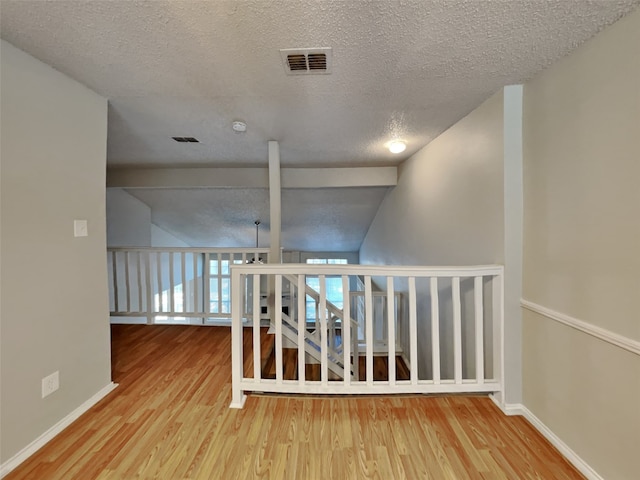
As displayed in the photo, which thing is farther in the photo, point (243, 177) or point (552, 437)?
point (243, 177)

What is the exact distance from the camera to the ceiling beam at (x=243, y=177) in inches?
154

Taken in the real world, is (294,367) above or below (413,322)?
→ below

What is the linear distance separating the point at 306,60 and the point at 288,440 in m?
2.05

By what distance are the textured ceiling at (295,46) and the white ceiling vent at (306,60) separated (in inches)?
1.6

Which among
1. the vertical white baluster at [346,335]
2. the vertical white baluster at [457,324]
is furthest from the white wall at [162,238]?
the vertical white baluster at [457,324]

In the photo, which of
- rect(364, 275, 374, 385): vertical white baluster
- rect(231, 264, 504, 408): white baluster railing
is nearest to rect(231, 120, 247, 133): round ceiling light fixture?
rect(231, 264, 504, 408): white baluster railing

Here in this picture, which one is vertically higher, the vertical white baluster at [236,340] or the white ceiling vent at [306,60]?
the white ceiling vent at [306,60]

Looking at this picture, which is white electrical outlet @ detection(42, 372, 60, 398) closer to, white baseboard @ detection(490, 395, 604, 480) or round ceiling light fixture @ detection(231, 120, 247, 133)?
round ceiling light fixture @ detection(231, 120, 247, 133)

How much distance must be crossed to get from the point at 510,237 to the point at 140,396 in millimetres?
2701

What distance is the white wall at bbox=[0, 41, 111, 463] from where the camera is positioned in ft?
4.60

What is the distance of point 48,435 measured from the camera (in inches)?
62.3

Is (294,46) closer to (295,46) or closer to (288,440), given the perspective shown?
(295,46)

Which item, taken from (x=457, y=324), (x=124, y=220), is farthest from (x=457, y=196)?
(x=124, y=220)

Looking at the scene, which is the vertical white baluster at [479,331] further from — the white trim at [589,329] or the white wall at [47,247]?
the white wall at [47,247]
